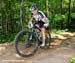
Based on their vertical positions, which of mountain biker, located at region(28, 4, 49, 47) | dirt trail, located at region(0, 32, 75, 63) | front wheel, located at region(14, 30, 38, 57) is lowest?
dirt trail, located at region(0, 32, 75, 63)

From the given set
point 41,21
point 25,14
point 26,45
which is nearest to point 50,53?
point 26,45

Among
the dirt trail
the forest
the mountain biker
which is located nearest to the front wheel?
the dirt trail

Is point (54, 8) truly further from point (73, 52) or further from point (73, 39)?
point (73, 52)

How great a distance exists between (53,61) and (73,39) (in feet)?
9.40

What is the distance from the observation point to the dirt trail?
7.97m

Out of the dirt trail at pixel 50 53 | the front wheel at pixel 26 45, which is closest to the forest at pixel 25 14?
the dirt trail at pixel 50 53

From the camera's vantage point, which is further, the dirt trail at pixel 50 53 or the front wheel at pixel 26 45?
the front wheel at pixel 26 45

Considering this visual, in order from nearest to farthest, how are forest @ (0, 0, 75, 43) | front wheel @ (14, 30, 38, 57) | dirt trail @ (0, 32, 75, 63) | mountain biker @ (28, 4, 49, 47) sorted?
dirt trail @ (0, 32, 75, 63)
front wheel @ (14, 30, 38, 57)
mountain biker @ (28, 4, 49, 47)
forest @ (0, 0, 75, 43)

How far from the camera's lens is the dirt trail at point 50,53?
314 inches

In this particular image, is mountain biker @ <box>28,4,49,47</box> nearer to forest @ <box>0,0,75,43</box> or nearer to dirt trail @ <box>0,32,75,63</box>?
dirt trail @ <box>0,32,75,63</box>

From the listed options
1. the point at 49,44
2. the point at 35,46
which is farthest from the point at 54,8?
the point at 35,46

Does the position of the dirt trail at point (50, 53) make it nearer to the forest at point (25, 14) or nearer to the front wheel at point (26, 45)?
the front wheel at point (26, 45)

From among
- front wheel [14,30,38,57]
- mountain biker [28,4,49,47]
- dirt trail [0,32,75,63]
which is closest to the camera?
dirt trail [0,32,75,63]

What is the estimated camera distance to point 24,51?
8.51 meters
